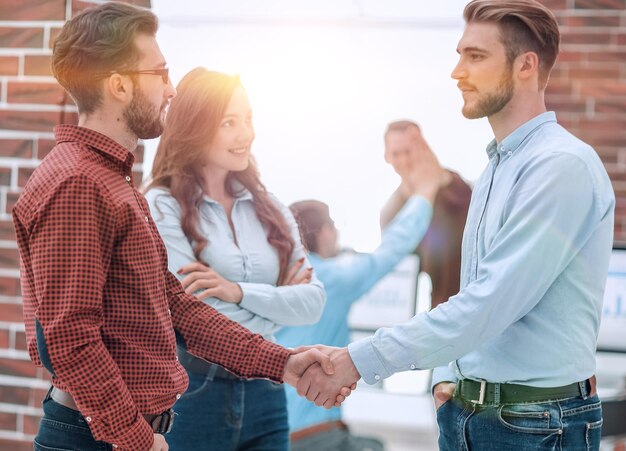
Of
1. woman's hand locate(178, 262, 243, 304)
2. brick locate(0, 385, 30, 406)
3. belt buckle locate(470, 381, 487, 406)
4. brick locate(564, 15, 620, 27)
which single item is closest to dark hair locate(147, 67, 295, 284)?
woman's hand locate(178, 262, 243, 304)

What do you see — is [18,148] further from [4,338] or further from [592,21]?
[592,21]

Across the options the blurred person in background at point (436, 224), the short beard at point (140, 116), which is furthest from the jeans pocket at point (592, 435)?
the blurred person in background at point (436, 224)

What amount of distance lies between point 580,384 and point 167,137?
143 cm

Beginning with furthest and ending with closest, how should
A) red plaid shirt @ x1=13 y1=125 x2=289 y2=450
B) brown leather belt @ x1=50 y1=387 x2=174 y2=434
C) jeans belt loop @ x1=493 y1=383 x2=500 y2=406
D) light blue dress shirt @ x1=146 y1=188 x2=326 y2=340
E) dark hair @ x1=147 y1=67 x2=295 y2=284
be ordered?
1. dark hair @ x1=147 y1=67 x2=295 y2=284
2. light blue dress shirt @ x1=146 y1=188 x2=326 y2=340
3. jeans belt loop @ x1=493 y1=383 x2=500 y2=406
4. brown leather belt @ x1=50 y1=387 x2=174 y2=434
5. red plaid shirt @ x1=13 y1=125 x2=289 y2=450

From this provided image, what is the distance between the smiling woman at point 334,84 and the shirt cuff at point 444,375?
1130mm

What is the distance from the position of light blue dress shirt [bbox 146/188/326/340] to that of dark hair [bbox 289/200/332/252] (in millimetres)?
552

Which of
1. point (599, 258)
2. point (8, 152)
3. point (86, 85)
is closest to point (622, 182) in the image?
point (599, 258)

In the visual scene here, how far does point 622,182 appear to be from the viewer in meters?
2.92

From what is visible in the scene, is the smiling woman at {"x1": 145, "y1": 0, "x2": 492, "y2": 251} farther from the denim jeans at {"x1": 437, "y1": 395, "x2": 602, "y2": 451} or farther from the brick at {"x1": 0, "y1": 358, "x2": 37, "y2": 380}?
the denim jeans at {"x1": 437, "y1": 395, "x2": 602, "y2": 451}

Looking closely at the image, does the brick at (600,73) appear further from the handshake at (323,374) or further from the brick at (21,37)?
the brick at (21,37)

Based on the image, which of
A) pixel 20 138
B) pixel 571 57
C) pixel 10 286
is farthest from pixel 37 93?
pixel 571 57

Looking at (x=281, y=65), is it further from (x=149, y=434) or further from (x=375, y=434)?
(x=149, y=434)

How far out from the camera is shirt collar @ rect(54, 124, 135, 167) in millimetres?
1654

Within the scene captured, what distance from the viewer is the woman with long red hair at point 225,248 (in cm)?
224
